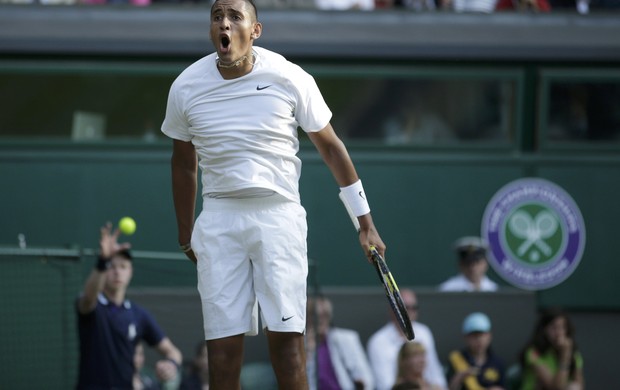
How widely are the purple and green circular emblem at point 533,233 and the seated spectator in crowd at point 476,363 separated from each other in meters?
1.03

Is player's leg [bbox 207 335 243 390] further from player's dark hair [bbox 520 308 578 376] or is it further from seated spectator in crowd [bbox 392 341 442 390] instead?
player's dark hair [bbox 520 308 578 376]

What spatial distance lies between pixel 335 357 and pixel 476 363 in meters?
1.13

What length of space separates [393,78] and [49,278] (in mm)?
3734

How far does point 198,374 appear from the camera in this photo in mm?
8742

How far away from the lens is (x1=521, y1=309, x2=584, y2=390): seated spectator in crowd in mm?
9953

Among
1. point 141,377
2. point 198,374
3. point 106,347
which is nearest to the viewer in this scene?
point 106,347

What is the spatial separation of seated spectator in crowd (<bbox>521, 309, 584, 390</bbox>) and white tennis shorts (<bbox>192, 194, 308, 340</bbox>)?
4942 mm

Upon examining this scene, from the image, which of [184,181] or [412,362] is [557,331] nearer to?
[412,362]

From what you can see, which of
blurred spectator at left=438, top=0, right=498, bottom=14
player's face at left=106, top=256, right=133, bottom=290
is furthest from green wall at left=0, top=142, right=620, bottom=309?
player's face at left=106, top=256, right=133, bottom=290

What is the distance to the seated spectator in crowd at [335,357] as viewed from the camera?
948 cm

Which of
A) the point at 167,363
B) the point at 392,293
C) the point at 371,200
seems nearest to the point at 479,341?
the point at 371,200

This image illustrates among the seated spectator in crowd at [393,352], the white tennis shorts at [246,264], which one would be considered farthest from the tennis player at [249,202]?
the seated spectator in crowd at [393,352]

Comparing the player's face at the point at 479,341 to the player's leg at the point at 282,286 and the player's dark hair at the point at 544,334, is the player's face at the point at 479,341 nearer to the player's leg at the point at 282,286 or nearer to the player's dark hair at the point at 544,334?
the player's dark hair at the point at 544,334

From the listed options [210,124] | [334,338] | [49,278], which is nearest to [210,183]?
[210,124]
